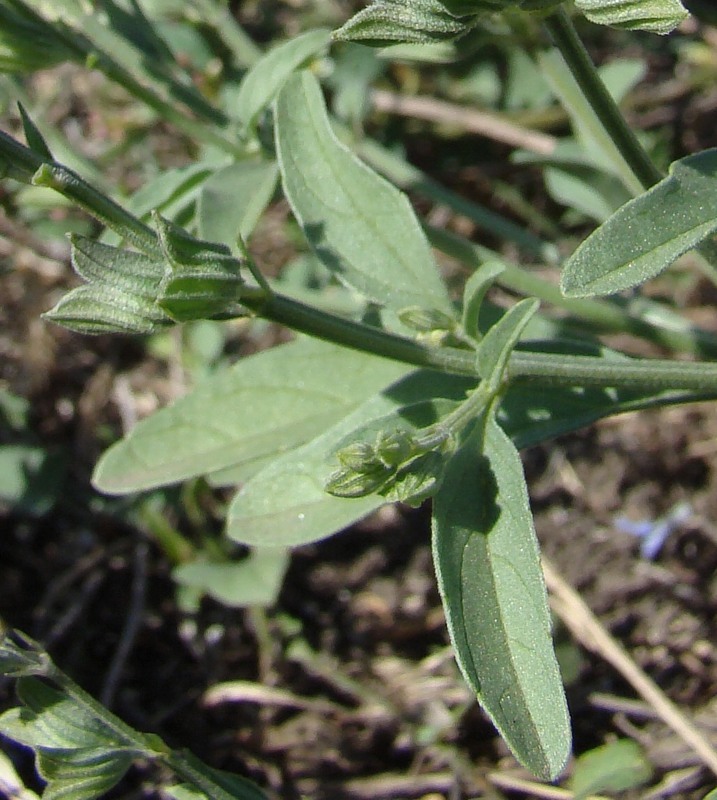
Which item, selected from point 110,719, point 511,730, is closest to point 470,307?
point 511,730

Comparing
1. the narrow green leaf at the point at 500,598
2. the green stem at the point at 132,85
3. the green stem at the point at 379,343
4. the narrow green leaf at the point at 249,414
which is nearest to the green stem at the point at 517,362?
the green stem at the point at 379,343

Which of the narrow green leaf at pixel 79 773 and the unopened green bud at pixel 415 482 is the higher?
the unopened green bud at pixel 415 482

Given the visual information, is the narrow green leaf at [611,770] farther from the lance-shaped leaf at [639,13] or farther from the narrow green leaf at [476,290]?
the lance-shaped leaf at [639,13]

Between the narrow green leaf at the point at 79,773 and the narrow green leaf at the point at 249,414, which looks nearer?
the narrow green leaf at the point at 79,773

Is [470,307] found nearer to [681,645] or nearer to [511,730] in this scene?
[511,730]

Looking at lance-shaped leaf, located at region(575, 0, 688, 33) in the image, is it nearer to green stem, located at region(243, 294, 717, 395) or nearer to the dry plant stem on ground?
green stem, located at region(243, 294, 717, 395)

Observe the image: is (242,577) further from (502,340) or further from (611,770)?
(502,340)

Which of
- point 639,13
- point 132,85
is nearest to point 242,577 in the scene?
point 132,85
